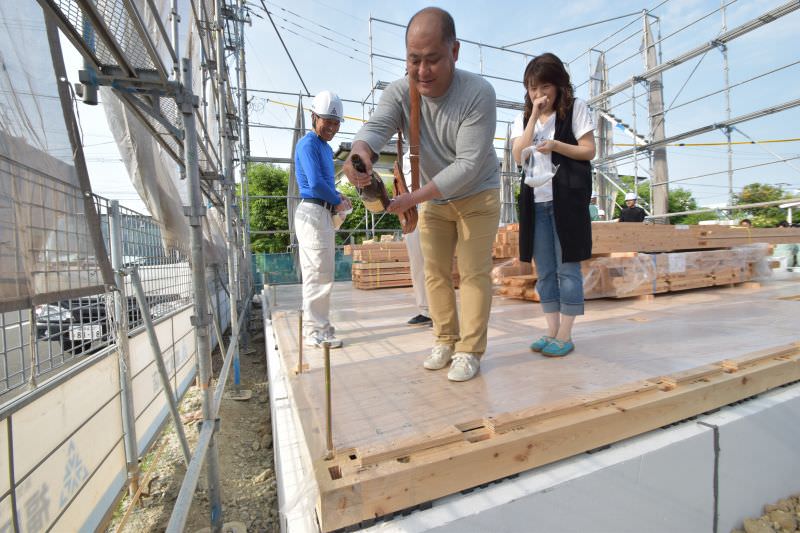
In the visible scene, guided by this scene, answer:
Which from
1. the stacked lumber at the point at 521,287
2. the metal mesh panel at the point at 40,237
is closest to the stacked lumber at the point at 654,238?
the stacked lumber at the point at 521,287

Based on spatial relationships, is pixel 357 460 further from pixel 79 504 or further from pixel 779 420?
pixel 779 420

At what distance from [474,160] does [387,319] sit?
7.09 ft

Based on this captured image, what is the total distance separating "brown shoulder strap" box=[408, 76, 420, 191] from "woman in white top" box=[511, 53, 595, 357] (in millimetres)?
691

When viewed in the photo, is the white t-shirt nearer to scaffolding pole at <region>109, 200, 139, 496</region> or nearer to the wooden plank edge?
the wooden plank edge

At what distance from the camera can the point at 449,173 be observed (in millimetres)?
1663

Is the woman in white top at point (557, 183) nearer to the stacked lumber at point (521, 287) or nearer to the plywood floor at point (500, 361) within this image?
the plywood floor at point (500, 361)

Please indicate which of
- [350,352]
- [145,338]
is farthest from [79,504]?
[350,352]

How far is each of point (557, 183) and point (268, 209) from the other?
88.6 feet

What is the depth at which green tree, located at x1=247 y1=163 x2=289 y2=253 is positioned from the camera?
86.7 ft

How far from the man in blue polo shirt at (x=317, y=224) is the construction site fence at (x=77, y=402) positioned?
1.08 meters

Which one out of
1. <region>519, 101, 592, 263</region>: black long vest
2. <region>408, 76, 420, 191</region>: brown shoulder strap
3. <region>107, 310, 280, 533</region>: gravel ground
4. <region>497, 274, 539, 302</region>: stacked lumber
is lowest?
<region>107, 310, 280, 533</region>: gravel ground

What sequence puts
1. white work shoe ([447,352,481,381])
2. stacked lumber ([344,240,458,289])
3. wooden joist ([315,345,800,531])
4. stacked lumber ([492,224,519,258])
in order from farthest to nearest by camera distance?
1. stacked lumber ([344,240,458,289])
2. stacked lumber ([492,224,519,258])
3. white work shoe ([447,352,481,381])
4. wooden joist ([315,345,800,531])

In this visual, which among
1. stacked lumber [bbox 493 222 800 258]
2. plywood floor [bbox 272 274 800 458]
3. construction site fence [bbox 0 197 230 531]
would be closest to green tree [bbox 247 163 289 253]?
stacked lumber [bbox 493 222 800 258]

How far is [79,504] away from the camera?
6.28 ft
